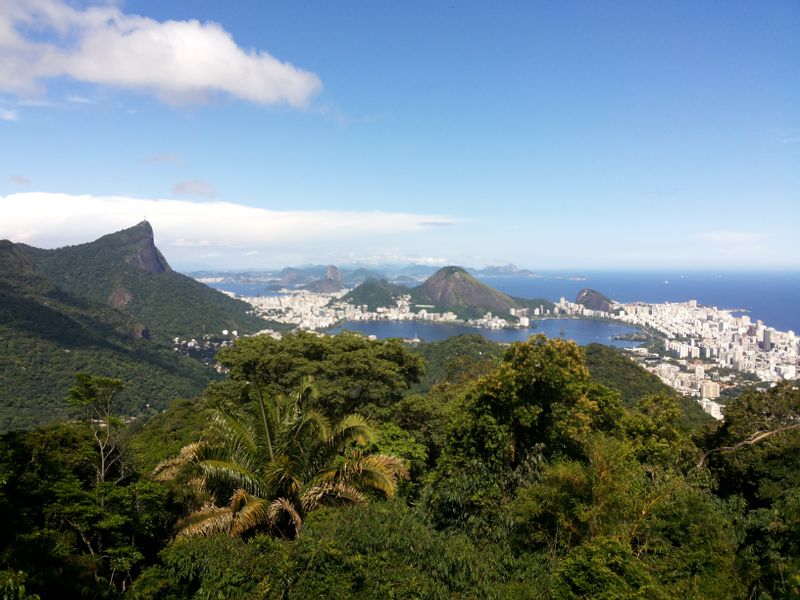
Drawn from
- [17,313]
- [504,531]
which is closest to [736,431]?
[504,531]

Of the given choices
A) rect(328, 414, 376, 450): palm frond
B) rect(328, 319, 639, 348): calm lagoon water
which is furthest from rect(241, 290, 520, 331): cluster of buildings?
rect(328, 414, 376, 450): palm frond

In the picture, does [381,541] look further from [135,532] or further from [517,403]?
[517,403]

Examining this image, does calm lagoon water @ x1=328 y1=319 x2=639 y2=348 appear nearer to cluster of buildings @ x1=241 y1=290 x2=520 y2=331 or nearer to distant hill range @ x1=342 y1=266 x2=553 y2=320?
cluster of buildings @ x1=241 y1=290 x2=520 y2=331

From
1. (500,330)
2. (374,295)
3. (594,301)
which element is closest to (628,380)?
(500,330)

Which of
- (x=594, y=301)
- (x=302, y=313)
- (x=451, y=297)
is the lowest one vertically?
(x=302, y=313)

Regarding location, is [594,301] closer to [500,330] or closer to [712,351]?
[500,330]
